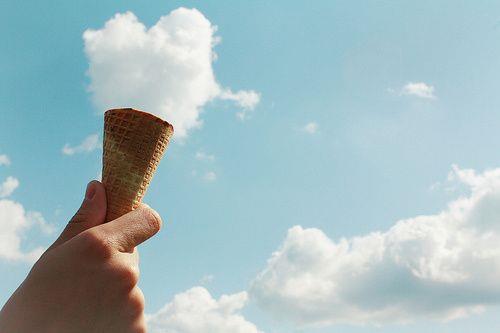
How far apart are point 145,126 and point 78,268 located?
73.7 inches

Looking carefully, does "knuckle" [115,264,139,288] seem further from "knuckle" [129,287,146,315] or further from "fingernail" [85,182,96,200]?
"fingernail" [85,182,96,200]

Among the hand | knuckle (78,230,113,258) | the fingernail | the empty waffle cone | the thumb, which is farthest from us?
the empty waffle cone

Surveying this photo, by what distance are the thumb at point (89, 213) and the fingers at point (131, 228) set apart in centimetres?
41

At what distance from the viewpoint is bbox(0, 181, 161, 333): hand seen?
3926mm

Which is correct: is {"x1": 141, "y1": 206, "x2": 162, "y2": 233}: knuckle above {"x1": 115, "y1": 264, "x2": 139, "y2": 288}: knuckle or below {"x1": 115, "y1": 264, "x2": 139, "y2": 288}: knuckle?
above

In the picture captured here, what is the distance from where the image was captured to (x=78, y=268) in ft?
13.4

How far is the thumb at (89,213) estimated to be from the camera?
4.68m

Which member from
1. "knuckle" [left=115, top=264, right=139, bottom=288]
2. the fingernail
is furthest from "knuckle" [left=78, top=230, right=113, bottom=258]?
the fingernail

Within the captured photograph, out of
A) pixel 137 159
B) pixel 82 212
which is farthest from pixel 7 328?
pixel 137 159

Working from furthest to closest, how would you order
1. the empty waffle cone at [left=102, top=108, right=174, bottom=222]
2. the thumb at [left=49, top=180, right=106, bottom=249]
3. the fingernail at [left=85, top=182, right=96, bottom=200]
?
the empty waffle cone at [left=102, top=108, right=174, bottom=222]
the fingernail at [left=85, top=182, right=96, bottom=200]
the thumb at [left=49, top=180, right=106, bottom=249]

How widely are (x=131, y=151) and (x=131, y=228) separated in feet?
3.76

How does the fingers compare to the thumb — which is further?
the thumb

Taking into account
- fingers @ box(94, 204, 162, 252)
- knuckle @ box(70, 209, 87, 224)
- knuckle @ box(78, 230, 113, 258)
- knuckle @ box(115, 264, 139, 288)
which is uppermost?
knuckle @ box(70, 209, 87, 224)

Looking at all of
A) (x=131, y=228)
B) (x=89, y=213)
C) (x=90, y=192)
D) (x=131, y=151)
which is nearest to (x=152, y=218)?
(x=131, y=228)
